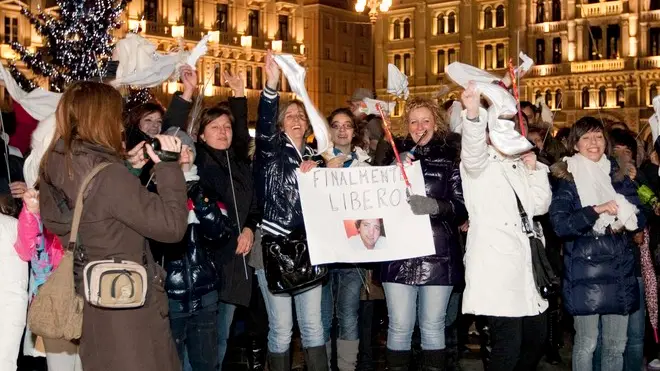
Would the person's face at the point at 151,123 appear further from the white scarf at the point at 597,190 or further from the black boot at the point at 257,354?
the white scarf at the point at 597,190

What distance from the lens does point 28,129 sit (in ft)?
32.5

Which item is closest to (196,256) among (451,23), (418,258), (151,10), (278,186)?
(278,186)

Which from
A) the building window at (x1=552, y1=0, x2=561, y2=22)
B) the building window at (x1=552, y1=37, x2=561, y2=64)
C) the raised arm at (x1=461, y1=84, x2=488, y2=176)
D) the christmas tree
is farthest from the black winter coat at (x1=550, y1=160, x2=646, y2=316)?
the building window at (x1=552, y1=0, x2=561, y2=22)

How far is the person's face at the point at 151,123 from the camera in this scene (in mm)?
7836

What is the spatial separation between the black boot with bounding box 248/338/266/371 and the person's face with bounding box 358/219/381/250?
1954mm

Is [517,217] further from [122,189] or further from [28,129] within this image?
[28,129]

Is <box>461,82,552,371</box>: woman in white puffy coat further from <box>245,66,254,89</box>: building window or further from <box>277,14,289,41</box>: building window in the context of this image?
<box>277,14,289,41</box>: building window

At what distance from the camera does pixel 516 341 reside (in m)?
6.88

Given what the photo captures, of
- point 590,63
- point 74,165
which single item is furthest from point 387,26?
point 74,165

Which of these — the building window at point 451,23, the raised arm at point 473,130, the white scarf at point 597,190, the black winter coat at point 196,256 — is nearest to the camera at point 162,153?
the black winter coat at point 196,256

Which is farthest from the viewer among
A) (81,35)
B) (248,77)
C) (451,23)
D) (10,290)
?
(451,23)

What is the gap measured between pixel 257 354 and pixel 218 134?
7.49ft

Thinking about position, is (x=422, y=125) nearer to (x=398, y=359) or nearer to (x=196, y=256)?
(x=398, y=359)

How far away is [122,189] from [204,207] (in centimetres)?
223
